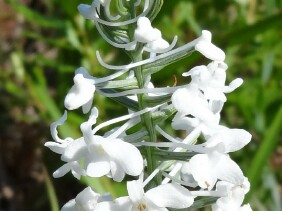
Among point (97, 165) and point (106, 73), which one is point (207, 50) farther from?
point (106, 73)

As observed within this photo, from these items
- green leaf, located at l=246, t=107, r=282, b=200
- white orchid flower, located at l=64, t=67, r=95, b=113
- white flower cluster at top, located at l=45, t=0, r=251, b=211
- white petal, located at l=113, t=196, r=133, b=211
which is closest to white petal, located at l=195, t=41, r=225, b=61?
A: white flower cluster at top, located at l=45, t=0, r=251, b=211

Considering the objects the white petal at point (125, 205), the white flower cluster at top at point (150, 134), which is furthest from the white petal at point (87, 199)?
the white petal at point (125, 205)

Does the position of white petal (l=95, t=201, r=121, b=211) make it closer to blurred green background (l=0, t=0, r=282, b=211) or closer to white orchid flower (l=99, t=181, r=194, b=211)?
white orchid flower (l=99, t=181, r=194, b=211)

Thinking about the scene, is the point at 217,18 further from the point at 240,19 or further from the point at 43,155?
the point at 43,155

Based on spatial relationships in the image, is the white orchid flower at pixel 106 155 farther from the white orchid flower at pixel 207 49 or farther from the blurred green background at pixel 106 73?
the blurred green background at pixel 106 73

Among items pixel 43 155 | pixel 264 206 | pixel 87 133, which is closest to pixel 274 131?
pixel 264 206

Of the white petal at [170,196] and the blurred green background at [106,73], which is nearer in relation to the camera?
the white petal at [170,196]
